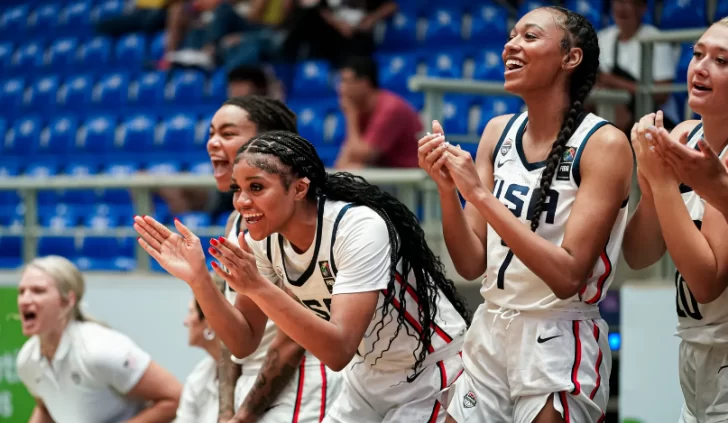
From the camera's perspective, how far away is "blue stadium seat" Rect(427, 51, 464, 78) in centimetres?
862

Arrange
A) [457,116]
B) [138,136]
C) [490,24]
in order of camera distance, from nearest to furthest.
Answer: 1. [457,116]
2. [490,24]
3. [138,136]

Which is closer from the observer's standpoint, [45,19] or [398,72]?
[398,72]

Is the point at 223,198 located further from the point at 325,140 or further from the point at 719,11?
the point at 719,11

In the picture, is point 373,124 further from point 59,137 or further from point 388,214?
point 59,137

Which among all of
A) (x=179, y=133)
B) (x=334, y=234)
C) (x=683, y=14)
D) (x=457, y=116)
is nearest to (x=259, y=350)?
(x=334, y=234)

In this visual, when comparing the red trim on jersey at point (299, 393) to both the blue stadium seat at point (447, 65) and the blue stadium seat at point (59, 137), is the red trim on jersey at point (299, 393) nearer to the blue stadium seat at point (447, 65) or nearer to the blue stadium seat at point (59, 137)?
the blue stadium seat at point (447, 65)

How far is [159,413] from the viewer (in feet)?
15.9

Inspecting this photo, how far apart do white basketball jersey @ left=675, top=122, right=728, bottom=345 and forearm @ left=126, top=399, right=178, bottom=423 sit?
2.75m

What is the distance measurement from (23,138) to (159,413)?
24.1ft

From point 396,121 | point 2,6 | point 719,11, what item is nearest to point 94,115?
point 2,6

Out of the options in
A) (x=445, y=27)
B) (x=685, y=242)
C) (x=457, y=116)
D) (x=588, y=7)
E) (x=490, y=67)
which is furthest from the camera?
(x=445, y=27)

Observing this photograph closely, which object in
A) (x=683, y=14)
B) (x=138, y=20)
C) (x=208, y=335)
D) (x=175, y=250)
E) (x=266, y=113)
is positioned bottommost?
(x=208, y=335)

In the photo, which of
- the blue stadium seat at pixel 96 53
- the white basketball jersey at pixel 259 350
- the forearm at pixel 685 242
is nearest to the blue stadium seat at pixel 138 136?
the blue stadium seat at pixel 96 53

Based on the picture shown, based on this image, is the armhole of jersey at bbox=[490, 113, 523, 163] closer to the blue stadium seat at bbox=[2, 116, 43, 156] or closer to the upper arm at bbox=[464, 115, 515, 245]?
the upper arm at bbox=[464, 115, 515, 245]
